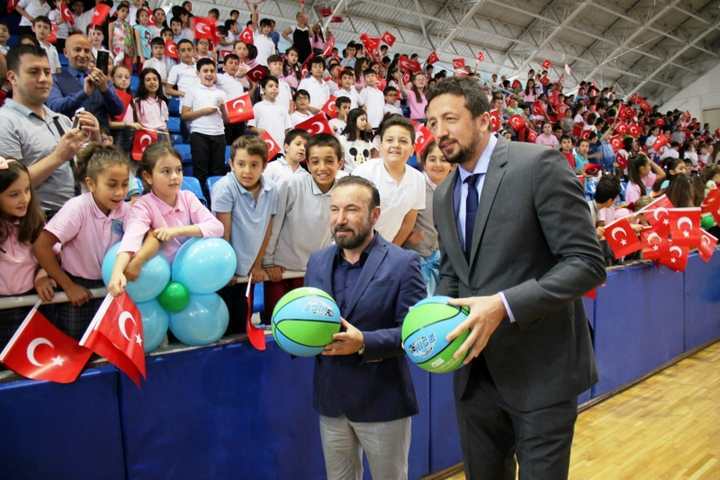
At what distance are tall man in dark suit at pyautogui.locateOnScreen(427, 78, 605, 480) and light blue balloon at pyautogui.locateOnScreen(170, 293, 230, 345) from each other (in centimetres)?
94

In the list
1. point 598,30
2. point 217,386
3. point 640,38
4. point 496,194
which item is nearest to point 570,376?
point 496,194

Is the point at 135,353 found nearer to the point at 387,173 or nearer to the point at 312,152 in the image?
the point at 312,152

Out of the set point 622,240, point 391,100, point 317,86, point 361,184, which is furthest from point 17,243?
point 391,100

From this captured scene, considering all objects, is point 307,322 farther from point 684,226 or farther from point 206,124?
point 206,124

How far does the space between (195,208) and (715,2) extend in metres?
22.9

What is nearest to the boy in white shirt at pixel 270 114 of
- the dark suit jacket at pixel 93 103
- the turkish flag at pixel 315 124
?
the turkish flag at pixel 315 124

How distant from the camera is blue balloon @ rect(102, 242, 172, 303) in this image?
1727mm

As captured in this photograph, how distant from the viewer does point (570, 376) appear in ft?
4.58

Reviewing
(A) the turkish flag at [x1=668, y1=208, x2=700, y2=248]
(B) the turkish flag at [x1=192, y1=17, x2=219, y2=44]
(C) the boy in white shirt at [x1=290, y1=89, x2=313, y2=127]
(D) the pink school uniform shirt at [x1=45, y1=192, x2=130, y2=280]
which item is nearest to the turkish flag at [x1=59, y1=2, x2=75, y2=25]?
(B) the turkish flag at [x1=192, y1=17, x2=219, y2=44]

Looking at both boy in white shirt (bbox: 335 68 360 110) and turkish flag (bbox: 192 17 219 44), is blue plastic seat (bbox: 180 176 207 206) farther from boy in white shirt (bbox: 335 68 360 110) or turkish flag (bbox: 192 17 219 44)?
turkish flag (bbox: 192 17 219 44)

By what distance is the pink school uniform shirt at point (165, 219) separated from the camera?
1802 millimetres

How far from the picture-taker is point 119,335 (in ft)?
5.12

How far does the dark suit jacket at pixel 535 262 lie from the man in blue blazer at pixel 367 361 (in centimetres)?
26

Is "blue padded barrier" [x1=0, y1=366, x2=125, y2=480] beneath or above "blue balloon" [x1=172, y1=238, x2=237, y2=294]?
beneath
